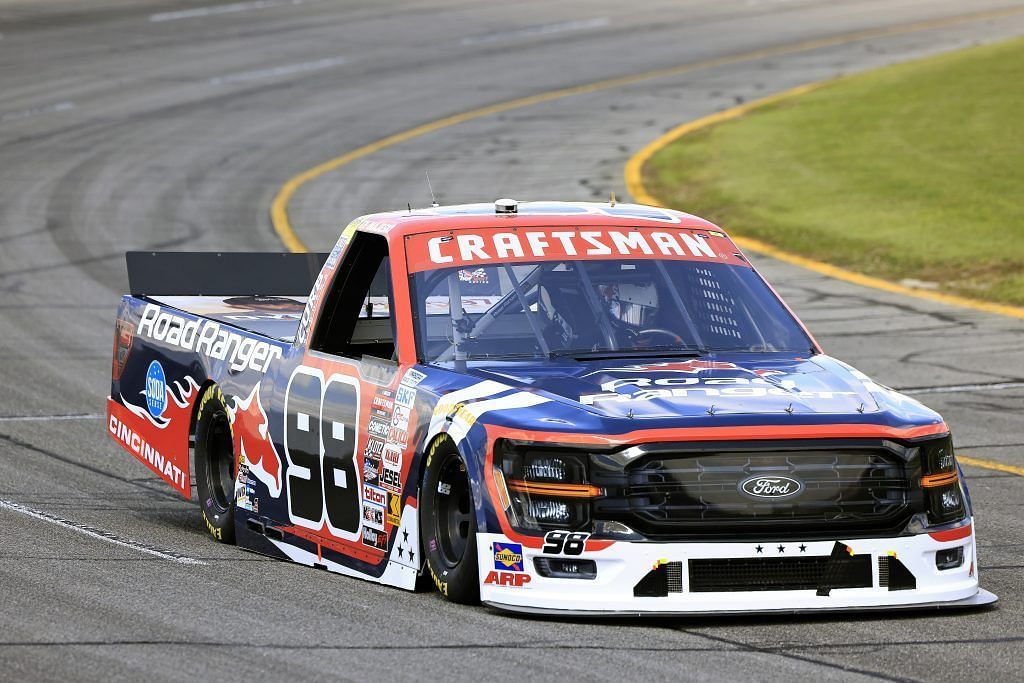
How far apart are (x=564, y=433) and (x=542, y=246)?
1.70 m

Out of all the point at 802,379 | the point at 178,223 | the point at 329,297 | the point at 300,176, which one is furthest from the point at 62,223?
the point at 802,379

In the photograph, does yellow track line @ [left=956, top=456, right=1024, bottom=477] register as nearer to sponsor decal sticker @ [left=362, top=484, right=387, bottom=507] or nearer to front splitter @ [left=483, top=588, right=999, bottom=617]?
front splitter @ [left=483, top=588, right=999, bottom=617]

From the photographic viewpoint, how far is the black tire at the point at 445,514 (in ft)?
23.4

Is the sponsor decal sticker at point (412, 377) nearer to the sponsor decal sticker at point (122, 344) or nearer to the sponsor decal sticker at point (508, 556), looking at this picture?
the sponsor decal sticker at point (508, 556)

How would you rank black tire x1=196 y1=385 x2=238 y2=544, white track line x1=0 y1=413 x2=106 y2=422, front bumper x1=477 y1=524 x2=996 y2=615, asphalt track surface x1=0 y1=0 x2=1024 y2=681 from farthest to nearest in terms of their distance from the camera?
white track line x1=0 y1=413 x2=106 y2=422, black tire x1=196 y1=385 x2=238 y2=544, front bumper x1=477 y1=524 x2=996 y2=615, asphalt track surface x1=0 y1=0 x2=1024 y2=681

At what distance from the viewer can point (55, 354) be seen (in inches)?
632

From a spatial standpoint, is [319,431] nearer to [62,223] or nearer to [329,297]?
[329,297]

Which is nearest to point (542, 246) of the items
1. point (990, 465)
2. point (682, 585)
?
point (682, 585)

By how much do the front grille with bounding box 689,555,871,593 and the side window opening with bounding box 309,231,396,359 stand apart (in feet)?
7.72

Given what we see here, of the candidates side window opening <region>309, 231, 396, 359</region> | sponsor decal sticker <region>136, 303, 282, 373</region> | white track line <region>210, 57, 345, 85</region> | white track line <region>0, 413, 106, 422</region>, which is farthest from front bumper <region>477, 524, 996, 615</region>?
white track line <region>210, 57, 345, 85</region>

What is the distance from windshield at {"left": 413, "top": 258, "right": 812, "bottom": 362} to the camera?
7.89 metres

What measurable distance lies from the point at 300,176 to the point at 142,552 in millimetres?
20992

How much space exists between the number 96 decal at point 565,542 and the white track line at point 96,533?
2.22 metres

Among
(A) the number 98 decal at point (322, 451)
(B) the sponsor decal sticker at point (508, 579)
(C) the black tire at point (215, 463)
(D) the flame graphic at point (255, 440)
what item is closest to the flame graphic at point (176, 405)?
(C) the black tire at point (215, 463)
